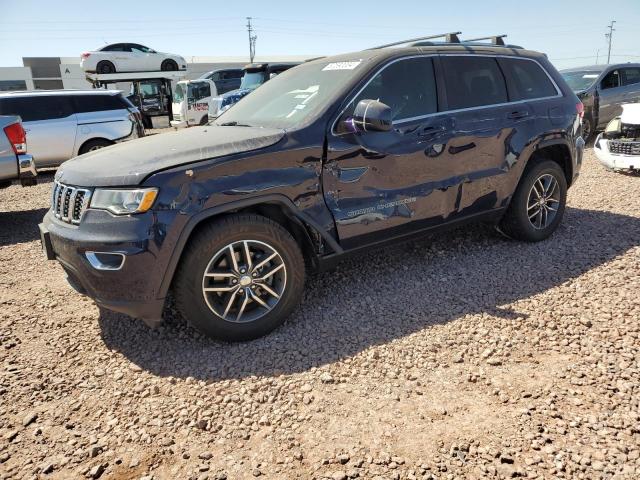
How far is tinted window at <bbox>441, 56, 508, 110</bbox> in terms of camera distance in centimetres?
388

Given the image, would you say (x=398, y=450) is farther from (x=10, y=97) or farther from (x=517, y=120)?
(x=10, y=97)

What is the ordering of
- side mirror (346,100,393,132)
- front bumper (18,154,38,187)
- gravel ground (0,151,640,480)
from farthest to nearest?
front bumper (18,154,38,187) < side mirror (346,100,393,132) < gravel ground (0,151,640,480)

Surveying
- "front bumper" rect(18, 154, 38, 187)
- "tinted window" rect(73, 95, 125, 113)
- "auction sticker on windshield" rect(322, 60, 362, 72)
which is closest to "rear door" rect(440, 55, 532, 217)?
"auction sticker on windshield" rect(322, 60, 362, 72)

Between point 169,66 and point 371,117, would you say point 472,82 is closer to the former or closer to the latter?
point 371,117

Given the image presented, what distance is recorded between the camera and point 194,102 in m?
18.4

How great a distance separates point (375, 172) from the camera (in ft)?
11.0

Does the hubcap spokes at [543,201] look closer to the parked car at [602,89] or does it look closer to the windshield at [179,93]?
the parked car at [602,89]

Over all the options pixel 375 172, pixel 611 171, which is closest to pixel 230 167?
pixel 375 172

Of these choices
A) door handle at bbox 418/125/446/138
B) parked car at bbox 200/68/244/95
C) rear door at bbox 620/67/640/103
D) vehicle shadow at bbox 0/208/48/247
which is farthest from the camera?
parked car at bbox 200/68/244/95

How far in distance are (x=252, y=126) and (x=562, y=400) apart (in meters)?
2.65

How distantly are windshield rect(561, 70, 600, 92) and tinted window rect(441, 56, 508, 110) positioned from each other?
7.77 metres

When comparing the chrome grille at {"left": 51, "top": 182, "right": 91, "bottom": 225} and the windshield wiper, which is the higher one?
the windshield wiper

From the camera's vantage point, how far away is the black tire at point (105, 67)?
20.9 metres

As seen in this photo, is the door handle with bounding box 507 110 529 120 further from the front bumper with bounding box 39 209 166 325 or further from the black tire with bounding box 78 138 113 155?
the black tire with bounding box 78 138 113 155
